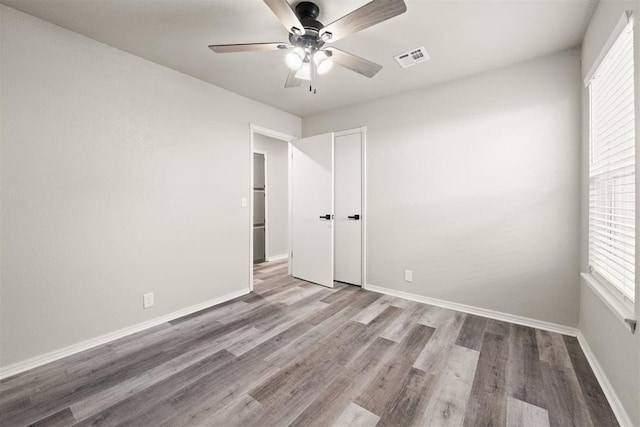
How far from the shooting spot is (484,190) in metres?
2.67

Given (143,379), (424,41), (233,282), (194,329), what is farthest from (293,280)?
(424,41)

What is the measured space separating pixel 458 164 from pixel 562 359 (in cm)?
186

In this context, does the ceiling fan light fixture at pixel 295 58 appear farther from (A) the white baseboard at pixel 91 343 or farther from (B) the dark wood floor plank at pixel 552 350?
(B) the dark wood floor plank at pixel 552 350

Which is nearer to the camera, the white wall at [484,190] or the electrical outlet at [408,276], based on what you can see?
the white wall at [484,190]

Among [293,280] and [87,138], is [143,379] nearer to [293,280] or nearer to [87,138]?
[87,138]

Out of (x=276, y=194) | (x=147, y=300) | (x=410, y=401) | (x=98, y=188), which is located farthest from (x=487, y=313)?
(x=276, y=194)

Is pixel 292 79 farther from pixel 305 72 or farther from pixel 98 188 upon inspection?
pixel 98 188

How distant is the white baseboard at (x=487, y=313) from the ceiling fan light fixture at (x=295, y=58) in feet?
8.96

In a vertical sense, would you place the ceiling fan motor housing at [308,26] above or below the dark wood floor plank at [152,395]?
above

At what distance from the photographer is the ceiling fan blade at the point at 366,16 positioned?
133cm

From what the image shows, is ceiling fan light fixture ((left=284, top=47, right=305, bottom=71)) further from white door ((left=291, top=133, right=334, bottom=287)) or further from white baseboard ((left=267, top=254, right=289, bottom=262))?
white baseboard ((left=267, top=254, right=289, bottom=262))

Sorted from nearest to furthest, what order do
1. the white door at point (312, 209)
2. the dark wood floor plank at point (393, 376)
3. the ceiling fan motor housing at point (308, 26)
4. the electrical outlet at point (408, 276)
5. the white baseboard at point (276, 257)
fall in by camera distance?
the dark wood floor plank at point (393, 376) → the ceiling fan motor housing at point (308, 26) → the electrical outlet at point (408, 276) → the white door at point (312, 209) → the white baseboard at point (276, 257)

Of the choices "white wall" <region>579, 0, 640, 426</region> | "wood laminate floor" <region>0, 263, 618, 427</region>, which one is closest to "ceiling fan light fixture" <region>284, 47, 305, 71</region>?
"white wall" <region>579, 0, 640, 426</region>

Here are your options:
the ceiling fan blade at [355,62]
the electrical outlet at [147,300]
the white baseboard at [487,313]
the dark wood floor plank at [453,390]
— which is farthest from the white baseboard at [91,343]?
the ceiling fan blade at [355,62]
